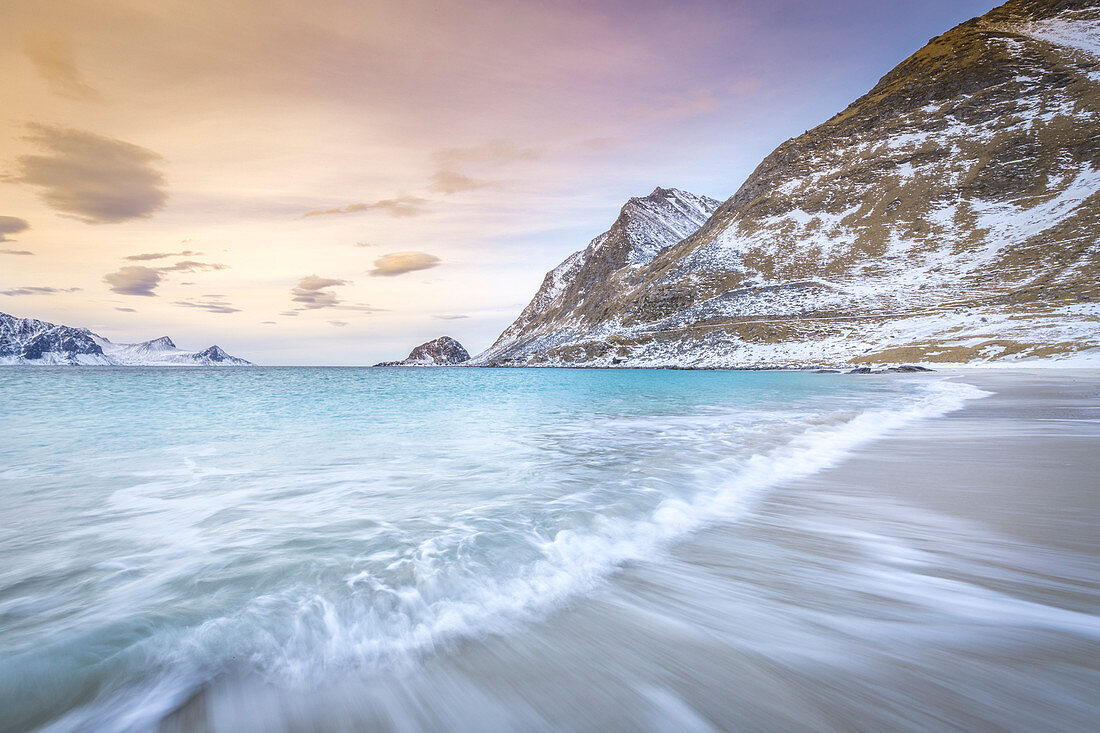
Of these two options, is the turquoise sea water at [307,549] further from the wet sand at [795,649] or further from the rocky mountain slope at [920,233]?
the rocky mountain slope at [920,233]

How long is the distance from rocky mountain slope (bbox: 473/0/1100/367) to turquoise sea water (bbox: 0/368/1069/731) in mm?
71808

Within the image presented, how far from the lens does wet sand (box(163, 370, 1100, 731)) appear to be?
8.16 ft

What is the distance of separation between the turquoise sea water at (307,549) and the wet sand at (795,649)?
0.37 ft

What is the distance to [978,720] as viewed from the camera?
7.72 ft

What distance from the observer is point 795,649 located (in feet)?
10.2

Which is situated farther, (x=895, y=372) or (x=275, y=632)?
(x=895, y=372)

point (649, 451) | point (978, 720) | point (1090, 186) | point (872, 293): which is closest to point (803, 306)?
point (872, 293)

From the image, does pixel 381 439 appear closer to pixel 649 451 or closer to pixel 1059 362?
pixel 649 451

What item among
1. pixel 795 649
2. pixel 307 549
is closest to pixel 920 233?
pixel 795 649

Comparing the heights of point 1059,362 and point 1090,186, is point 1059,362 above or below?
below

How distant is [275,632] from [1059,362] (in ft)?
238

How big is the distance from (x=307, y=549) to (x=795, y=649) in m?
4.58

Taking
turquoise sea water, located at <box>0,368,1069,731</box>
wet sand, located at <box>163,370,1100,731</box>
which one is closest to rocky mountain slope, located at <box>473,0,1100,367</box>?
turquoise sea water, located at <box>0,368,1069,731</box>

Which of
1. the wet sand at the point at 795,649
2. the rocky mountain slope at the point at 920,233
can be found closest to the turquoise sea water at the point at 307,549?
the wet sand at the point at 795,649
